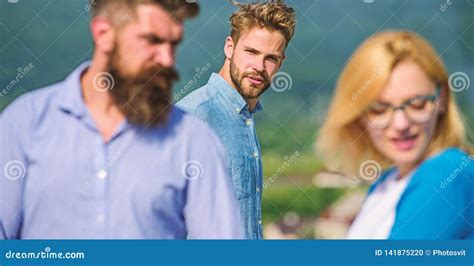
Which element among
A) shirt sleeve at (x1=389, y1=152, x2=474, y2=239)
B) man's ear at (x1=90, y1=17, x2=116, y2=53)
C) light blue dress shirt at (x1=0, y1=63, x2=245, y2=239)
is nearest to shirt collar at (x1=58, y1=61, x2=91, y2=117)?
light blue dress shirt at (x1=0, y1=63, x2=245, y2=239)

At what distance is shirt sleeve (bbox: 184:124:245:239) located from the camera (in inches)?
203

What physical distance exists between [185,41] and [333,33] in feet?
3.38

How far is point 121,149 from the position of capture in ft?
17.1

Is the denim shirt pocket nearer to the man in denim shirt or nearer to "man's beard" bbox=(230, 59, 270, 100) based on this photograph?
the man in denim shirt

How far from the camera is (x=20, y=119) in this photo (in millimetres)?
5238

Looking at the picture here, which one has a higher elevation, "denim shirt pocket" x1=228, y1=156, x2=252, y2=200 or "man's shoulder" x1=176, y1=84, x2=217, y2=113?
"man's shoulder" x1=176, y1=84, x2=217, y2=113

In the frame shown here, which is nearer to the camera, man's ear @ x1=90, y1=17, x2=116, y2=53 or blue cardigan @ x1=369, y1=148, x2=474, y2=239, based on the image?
man's ear @ x1=90, y1=17, x2=116, y2=53

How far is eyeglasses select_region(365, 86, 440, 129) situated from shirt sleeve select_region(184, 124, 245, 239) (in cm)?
108

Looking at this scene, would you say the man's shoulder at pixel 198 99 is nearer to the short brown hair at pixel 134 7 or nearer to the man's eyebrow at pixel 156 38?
the man's eyebrow at pixel 156 38

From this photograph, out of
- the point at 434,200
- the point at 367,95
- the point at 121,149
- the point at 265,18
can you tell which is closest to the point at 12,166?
the point at 121,149

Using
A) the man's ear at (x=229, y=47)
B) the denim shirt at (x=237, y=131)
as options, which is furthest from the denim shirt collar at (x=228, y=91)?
the man's ear at (x=229, y=47)

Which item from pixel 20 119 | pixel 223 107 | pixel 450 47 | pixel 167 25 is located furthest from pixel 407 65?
pixel 20 119

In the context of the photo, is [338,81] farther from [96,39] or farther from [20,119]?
[20,119]

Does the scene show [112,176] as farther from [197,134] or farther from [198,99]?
[198,99]
